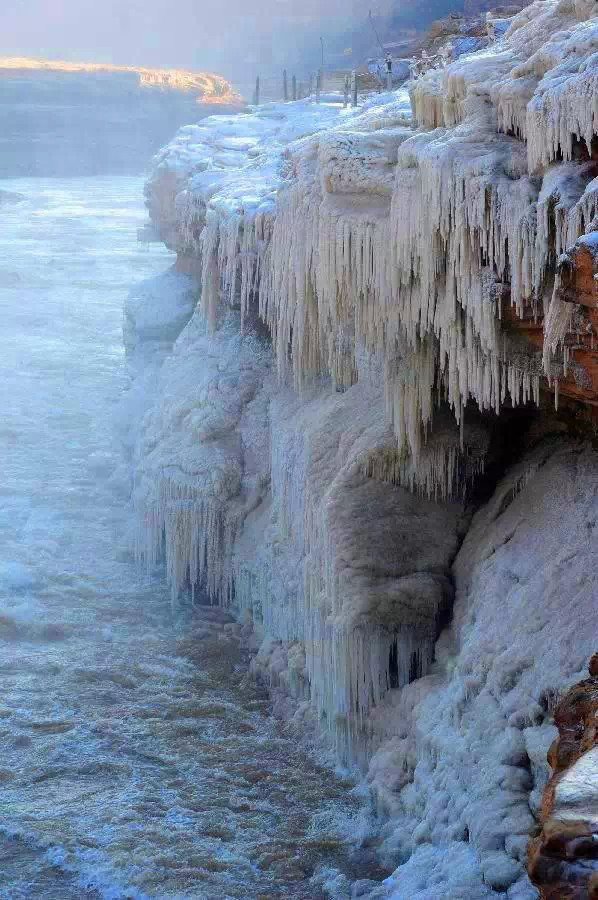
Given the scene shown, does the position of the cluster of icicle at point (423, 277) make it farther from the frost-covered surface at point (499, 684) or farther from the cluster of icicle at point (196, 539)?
the cluster of icicle at point (196, 539)

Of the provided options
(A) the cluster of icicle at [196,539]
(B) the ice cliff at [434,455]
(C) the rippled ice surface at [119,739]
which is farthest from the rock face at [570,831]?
(A) the cluster of icicle at [196,539]

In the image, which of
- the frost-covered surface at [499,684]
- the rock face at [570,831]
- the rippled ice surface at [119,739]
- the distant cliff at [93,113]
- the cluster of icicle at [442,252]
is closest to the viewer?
the rock face at [570,831]

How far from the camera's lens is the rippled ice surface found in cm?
696

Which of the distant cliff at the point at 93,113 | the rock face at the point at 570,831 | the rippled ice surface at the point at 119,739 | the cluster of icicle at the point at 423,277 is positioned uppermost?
the distant cliff at the point at 93,113

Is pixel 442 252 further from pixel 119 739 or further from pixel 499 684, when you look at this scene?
pixel 119 739

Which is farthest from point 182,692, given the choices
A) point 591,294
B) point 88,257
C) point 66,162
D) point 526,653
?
point 66,162

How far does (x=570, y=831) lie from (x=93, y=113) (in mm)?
52799

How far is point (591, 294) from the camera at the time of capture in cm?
532

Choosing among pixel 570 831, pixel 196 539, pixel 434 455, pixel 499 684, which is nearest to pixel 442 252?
pixel 434 455

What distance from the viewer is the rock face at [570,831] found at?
3.61m

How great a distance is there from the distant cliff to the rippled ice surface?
119 feet

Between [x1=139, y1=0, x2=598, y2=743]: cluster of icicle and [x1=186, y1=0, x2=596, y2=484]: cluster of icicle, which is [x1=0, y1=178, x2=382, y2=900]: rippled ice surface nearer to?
[x1=139, y1=0, x2=598, y2=743]: cluster of icicle

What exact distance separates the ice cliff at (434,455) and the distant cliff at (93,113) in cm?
4124

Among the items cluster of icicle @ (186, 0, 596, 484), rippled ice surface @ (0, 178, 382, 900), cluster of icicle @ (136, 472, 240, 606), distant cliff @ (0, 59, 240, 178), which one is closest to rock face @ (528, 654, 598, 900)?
cluster of icicle @ (186, 0, 596, 484)
